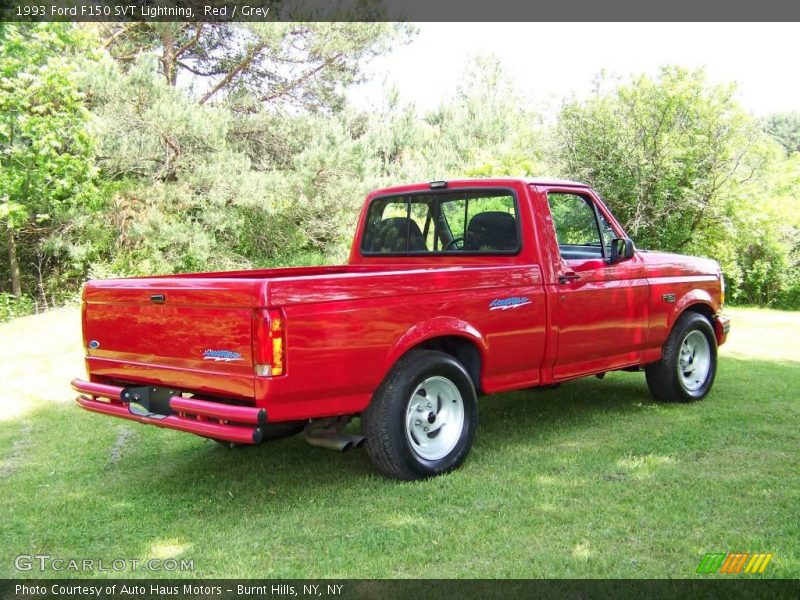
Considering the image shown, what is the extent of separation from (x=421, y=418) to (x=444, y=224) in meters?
1.88

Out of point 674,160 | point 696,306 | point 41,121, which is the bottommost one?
point 696,306

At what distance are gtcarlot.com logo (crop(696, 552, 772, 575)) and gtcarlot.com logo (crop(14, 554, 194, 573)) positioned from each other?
2.42 metres

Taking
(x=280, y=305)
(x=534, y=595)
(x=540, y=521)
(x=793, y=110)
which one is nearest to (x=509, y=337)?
(x=540, y=521)

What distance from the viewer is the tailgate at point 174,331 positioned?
416cm

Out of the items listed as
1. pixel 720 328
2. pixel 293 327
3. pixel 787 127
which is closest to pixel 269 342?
pixel 293 327

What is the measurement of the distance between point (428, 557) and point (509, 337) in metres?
1.99

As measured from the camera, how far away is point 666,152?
16.7m

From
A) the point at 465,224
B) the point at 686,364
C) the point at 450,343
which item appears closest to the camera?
the point at 450,343

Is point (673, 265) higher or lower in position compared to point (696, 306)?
higher

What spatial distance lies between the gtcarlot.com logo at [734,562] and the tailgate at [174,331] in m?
2.40

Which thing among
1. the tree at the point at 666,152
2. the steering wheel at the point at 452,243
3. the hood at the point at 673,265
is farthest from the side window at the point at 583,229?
the tree at the point at 666,152

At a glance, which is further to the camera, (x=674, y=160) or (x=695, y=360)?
(x=674, y=160)

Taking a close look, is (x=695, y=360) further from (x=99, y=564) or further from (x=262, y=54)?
(x=262, y=54)

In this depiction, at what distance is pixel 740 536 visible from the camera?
3.89 meters
